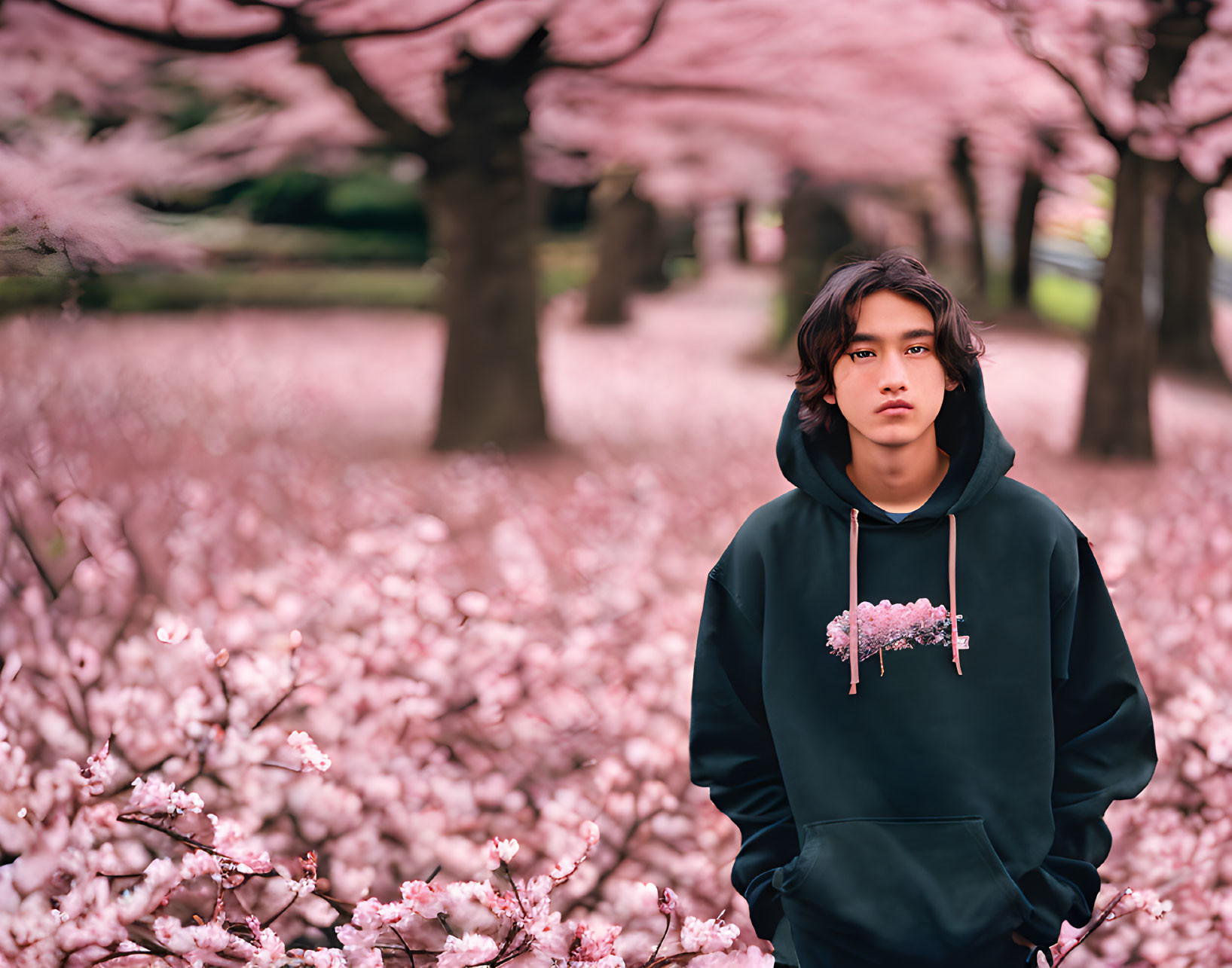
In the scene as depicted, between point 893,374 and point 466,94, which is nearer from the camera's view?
point 893,374

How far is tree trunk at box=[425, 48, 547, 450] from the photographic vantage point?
12.5ft

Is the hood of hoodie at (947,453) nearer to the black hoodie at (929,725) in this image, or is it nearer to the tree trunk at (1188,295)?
the black hoodie at (929,725)

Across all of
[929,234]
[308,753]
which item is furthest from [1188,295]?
[308,753]

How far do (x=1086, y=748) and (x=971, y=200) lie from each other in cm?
307

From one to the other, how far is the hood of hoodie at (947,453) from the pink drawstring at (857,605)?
33mm

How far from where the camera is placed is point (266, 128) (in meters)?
3.86

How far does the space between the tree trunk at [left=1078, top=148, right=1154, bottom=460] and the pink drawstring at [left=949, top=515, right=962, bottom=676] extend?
2.55 metres

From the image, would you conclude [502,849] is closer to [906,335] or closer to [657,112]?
[906,335]

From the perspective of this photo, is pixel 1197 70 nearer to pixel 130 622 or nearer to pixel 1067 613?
pixel 1067 613

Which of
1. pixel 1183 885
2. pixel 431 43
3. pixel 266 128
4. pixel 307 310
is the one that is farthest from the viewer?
pixel 307 310

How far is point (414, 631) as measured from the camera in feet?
11.4

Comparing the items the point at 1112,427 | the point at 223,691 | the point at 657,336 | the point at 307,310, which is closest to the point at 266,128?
the point at 307,310

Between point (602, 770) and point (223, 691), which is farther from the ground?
point (223, 691)

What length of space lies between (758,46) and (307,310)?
2.17 metres
